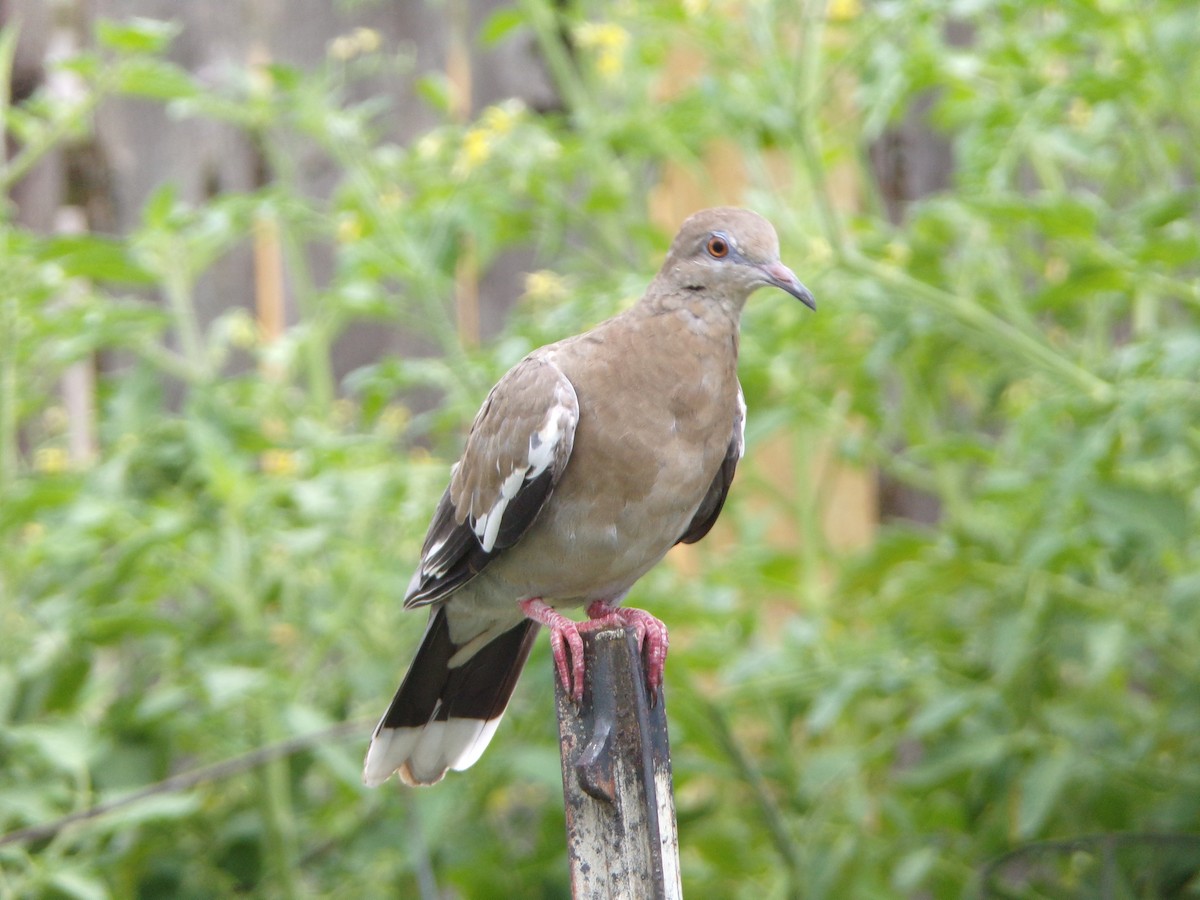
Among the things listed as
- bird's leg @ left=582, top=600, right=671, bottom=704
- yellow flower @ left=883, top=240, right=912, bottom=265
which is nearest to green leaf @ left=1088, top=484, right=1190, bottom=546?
yellow flower @ left=883, top=240, right=912, bottom=265

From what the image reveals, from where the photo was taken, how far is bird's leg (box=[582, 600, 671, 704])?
1995mm

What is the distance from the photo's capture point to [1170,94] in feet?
8.59

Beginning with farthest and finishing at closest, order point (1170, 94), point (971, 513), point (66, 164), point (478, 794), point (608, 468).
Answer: point (66, 164) → point (971, 513) → point (478, 794) → point (1170, 94) → point (608, 468)

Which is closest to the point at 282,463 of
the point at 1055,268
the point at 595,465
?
the point at 595,465

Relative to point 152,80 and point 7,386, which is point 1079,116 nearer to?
point 152,80

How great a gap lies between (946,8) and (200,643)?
2066 millimetres

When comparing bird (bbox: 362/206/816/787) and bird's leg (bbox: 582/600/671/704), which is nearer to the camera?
bird's leg (bbox: 582/600/671/704)

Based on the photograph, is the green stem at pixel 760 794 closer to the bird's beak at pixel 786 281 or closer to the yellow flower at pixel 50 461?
the bird's beak at pixel 786 281

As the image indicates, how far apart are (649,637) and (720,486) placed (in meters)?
0.49

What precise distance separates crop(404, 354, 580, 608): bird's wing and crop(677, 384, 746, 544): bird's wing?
0.29 meters

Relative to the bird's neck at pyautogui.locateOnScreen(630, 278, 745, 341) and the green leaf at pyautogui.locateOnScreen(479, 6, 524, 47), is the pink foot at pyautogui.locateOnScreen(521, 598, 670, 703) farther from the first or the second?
the green leaf at pyautogui.locateOnScreen(479, 6, 524, 47)

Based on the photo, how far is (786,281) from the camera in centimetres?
235

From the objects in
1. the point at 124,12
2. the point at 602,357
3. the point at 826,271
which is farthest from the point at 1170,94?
the point at 124,12

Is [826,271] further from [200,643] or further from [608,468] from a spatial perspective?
[200,643]
